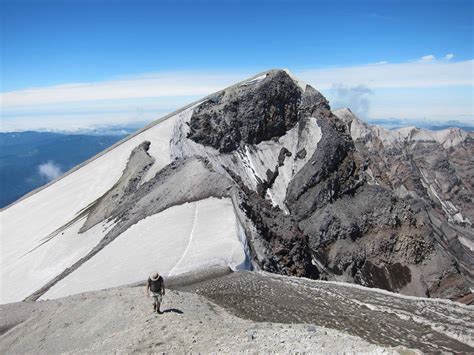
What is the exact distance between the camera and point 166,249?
104ft

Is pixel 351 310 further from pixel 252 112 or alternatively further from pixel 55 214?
pixel 252 112

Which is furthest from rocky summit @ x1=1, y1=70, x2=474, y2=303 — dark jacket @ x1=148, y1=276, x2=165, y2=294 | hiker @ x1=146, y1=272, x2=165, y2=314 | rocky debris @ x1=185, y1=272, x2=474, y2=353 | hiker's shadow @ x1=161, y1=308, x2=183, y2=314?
dark jacket @ x1=148, y1=276, x2=165, y2=294

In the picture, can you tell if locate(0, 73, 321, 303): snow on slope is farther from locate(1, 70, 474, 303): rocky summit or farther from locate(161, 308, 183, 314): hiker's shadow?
locate(161, 308, 183, 314): hiker's shadow

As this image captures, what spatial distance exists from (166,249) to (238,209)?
404 inches

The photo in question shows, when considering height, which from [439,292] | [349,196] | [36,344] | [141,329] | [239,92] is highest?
[239,92]

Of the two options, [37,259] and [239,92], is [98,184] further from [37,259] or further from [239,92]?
[239,92]

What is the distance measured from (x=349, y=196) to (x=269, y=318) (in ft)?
188

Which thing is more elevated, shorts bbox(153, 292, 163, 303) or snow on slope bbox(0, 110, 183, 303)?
shorts bbox(153, 292, 163, 303)

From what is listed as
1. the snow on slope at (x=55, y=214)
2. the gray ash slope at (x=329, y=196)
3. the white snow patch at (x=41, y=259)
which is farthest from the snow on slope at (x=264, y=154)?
the white snow patch at (x=41, y=259)

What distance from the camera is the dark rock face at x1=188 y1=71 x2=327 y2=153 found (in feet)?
216

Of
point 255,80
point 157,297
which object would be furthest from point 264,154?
point 157,297

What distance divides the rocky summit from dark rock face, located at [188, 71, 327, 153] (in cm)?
21

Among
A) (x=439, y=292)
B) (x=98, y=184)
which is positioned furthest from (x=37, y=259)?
(x=439, y=292)

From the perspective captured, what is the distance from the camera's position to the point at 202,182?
149 ft
